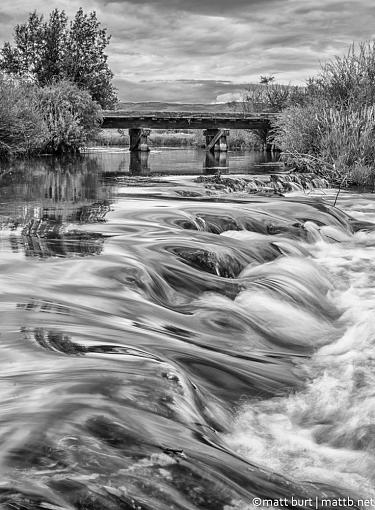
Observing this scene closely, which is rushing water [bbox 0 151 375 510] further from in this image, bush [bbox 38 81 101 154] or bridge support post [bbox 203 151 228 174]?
bush [bbox 38 81 101 154]

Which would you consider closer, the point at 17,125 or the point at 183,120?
the point at 17,125

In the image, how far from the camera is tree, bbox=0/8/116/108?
144 feet

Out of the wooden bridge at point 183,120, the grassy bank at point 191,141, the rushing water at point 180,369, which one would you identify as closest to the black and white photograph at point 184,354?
the rushing water at point 180,369

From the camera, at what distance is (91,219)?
7.98 metres

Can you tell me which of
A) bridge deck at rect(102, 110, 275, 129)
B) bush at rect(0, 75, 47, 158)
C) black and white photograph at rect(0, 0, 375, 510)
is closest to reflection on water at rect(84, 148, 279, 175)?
bush at rect(0, 75, 47, 158)

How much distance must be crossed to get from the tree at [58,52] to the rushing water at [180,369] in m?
39.2

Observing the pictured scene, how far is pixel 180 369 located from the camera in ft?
10.6

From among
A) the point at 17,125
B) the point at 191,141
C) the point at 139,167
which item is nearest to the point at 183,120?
the point at 139,167

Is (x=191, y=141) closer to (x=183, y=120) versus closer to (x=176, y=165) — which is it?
(x=183, y=120)

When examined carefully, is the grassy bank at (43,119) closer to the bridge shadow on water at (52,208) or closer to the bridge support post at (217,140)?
the bridge shadow on water at (52,208)

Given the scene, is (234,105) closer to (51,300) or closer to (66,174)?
(66,174)

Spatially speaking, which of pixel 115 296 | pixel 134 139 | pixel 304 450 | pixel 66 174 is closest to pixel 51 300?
pixel 115 296

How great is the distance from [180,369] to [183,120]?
30.8 meters

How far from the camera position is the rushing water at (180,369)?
2104 millimetres
